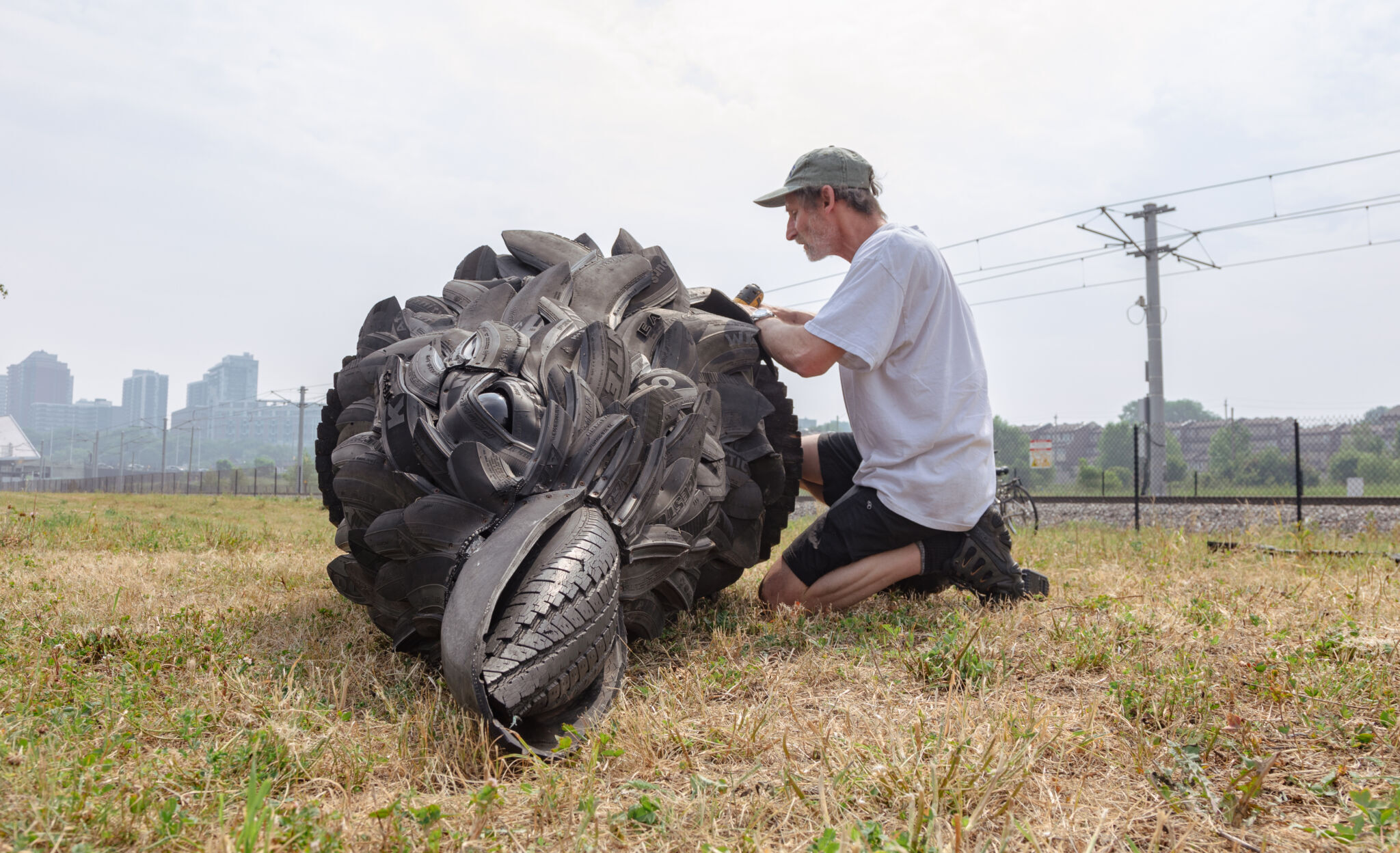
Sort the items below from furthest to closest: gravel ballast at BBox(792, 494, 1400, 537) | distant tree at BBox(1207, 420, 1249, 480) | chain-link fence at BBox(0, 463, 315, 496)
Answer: chain-link fence at BBox(0, 463, 315, 496), distant tree at BBox(1207, 420, 1249, 480), gravel ballast at BBox(792, 494, 1400, 537)

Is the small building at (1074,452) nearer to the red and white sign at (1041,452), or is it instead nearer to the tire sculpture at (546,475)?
the red and white sign at (1041,452)

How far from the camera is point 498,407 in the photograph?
2459 mm

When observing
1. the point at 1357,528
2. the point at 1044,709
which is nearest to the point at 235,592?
the point at 1044,709

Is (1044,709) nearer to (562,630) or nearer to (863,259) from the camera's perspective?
(562,630)

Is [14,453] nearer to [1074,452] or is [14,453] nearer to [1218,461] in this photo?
[1074,452]

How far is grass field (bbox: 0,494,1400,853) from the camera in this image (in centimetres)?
151

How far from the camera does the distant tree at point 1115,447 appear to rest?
26047 mm

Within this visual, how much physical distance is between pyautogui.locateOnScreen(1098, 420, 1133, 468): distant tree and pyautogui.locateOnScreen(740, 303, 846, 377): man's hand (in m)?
24.1

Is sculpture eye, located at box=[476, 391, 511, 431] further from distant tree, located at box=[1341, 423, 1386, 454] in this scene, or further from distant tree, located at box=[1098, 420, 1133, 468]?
distant tree, located at box=[1098, 420, 1133, 468]

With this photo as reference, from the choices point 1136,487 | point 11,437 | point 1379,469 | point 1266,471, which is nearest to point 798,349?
point 1136,487

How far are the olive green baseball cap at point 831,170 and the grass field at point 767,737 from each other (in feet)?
6.06

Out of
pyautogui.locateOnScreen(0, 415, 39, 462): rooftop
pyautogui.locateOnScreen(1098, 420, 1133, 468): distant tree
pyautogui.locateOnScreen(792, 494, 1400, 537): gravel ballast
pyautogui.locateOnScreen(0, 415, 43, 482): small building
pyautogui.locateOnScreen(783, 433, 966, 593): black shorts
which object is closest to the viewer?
pyautogui.locateOnScreen(783, 433, 966, 593): black shorts

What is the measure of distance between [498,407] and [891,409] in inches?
69.4

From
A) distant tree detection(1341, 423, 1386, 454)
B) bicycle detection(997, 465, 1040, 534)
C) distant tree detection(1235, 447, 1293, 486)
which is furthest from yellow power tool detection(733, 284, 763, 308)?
distant tree detection(1235, 447, 1293, 486)
